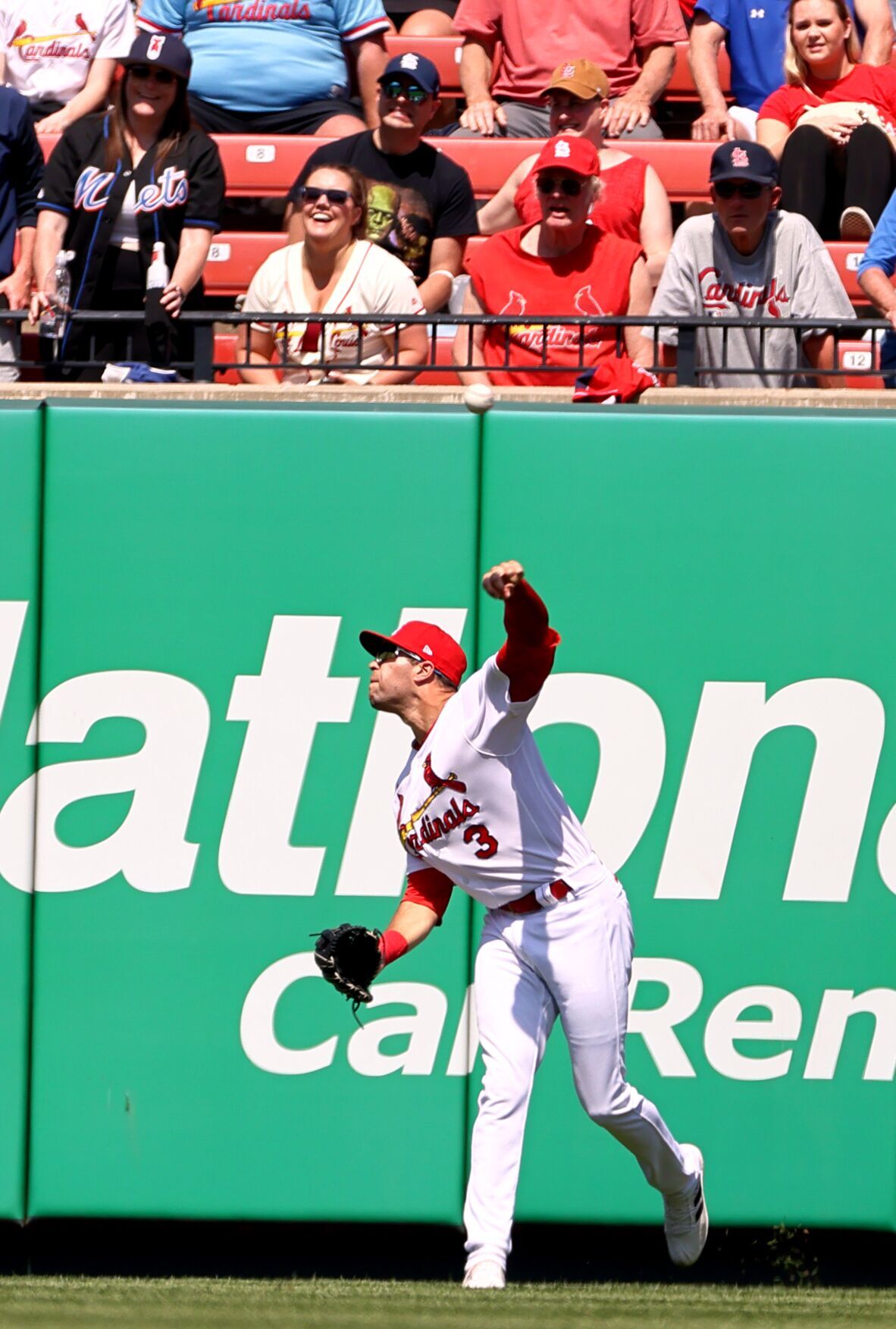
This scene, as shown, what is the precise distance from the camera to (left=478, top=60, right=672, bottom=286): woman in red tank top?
702cm

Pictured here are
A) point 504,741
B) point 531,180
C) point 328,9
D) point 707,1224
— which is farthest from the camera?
point 328,9

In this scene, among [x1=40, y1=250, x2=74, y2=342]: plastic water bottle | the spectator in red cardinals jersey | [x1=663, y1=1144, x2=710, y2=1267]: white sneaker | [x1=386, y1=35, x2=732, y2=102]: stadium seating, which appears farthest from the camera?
[x1=386, y1=35, x2=732, y2=102]: stadium seating

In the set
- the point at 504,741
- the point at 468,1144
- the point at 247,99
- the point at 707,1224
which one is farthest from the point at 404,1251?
the point at 247,99

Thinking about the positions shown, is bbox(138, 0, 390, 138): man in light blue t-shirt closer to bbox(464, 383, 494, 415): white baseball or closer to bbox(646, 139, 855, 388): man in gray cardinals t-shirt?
bbox(646, 139, 855, 388): man in gray cardinals t-shirt

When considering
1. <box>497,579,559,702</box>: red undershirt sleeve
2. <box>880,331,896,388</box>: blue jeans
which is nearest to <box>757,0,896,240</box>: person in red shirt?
<box>880,331,896,388</box>: blue jeans

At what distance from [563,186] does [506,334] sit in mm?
756

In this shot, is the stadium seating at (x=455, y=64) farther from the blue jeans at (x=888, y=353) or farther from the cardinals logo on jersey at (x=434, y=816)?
the cardinals logo on jersey at (x=434, y=816)

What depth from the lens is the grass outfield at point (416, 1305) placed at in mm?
3863

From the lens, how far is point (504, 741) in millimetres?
4379

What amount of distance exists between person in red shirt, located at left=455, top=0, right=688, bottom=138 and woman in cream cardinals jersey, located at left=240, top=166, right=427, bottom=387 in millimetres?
2388

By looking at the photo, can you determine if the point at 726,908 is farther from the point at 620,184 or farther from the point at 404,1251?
the point at 620,184

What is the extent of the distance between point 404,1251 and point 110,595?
229cm

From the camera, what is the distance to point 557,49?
27.3 feet

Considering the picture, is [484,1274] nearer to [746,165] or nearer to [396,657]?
[396,657]
